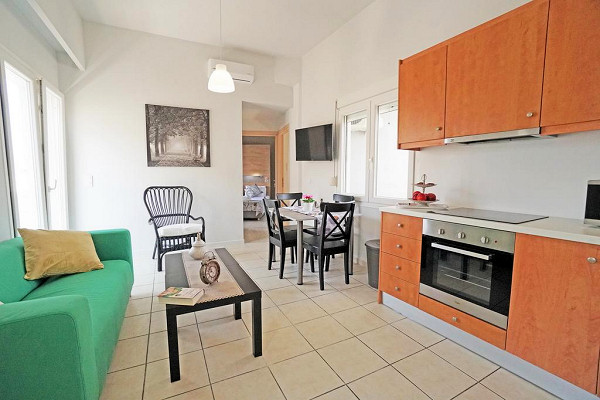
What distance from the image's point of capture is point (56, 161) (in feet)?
11.2

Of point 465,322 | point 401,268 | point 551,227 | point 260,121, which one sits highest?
point 260,121

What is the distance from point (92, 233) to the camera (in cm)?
240

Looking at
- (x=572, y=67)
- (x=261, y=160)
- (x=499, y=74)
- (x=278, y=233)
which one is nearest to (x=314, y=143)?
(x=278, y=233)

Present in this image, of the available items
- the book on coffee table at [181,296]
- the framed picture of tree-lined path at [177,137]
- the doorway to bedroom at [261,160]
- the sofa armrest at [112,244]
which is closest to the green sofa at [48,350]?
the book on coffee table at [181,296]

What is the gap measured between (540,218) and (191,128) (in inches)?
167

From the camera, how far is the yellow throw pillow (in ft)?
6.05

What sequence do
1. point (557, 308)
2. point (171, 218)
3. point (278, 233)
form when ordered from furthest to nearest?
point (171, 218), point (278, 233), point (557, 308)

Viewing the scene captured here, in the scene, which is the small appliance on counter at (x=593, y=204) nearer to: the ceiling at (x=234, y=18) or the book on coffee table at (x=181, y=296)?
the book on coffee table at (x=181, y=296)

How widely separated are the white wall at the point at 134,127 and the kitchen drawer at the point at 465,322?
3.38m

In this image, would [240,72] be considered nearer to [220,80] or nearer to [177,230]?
[220,80]

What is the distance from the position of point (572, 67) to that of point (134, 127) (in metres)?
4.59

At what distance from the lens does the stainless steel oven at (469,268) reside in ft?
5.44

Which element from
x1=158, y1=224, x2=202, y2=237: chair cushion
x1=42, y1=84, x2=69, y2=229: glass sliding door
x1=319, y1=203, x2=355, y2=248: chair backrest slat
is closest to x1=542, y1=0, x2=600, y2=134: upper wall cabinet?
x1=319, y1=203, x2=355, y2=248: chair backrest slat

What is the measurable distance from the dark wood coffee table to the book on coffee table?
0.13 ft
